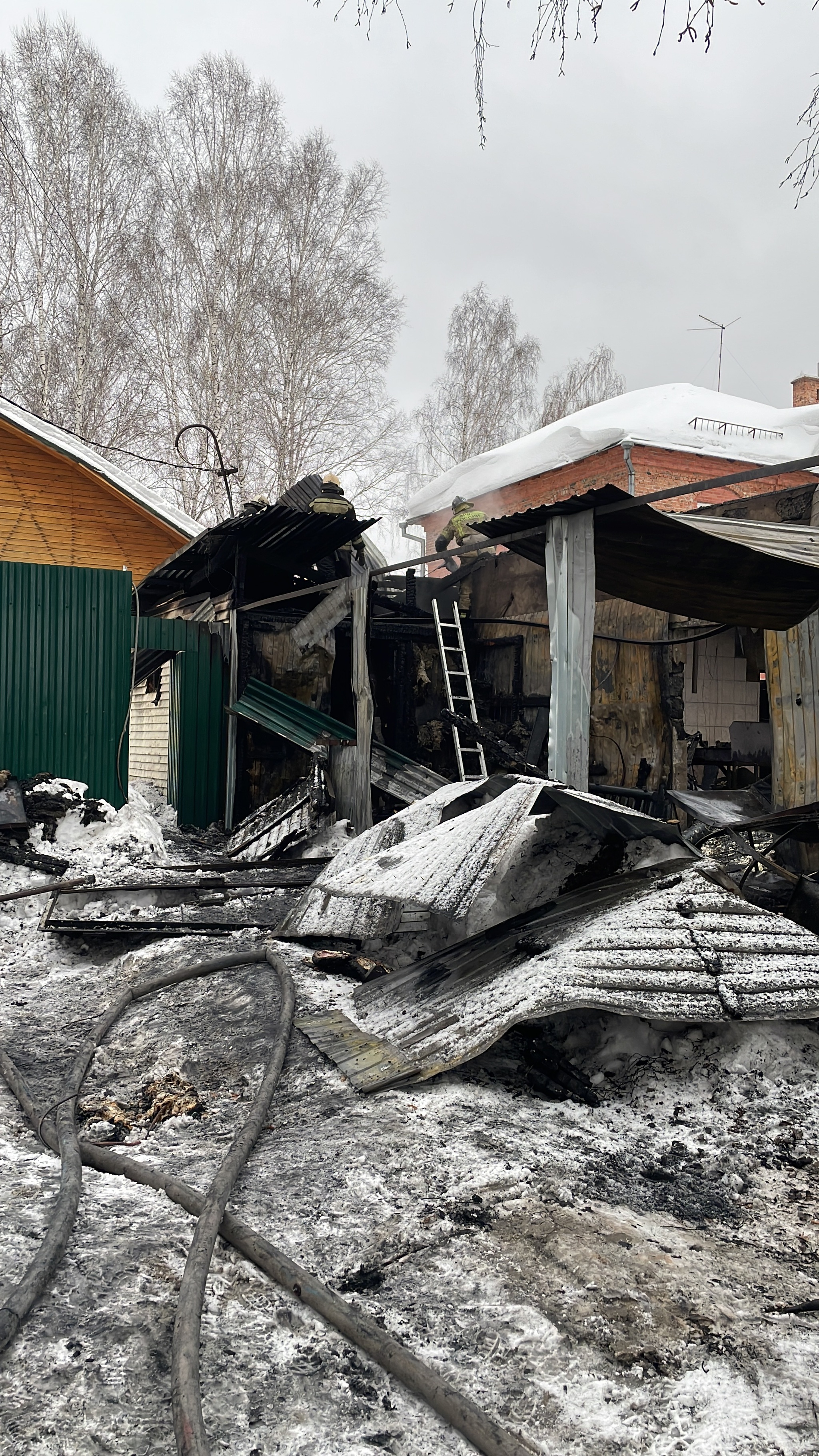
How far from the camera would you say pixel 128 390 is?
2170 centimetres

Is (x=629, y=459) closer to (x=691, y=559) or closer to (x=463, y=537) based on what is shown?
(x=463, y=537)

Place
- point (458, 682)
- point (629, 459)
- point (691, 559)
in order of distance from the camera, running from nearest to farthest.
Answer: point (691, 559) < point (458, 682) < point (629, 459)

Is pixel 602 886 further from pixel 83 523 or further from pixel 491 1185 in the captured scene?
pixel 83 523

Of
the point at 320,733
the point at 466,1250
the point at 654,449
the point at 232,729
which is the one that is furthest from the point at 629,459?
the point at 466,1250

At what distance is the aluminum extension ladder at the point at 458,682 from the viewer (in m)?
9.84

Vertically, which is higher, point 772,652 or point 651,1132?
point 772,652

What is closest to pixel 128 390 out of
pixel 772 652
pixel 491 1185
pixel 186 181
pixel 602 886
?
pixel 186 181

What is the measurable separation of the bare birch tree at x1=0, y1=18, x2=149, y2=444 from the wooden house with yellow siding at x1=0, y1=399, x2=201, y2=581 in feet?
24.1

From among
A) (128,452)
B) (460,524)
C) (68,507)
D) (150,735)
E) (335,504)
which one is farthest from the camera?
(128,452)

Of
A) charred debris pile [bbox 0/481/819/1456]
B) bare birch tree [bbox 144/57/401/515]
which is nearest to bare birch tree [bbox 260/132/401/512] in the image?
bare birch tree [bbox 144/57/401/515]

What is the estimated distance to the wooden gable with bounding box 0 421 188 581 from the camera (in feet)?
44.7

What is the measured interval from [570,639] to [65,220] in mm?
19766

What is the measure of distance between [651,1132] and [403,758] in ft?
20.9

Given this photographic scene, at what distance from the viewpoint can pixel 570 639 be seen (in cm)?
640
